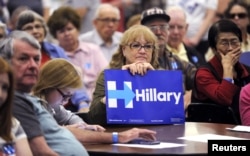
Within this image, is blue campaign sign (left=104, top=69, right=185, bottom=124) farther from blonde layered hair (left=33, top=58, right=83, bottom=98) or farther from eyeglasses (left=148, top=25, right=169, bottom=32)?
eyeglasses (left=148, top=25, right=169, bottom=32)

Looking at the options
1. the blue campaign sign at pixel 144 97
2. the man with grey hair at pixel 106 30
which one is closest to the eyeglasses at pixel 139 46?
the blue campaign sign at pixel 144 97

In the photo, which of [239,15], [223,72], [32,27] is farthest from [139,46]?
[239,15]

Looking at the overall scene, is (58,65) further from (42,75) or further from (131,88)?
(131,88)

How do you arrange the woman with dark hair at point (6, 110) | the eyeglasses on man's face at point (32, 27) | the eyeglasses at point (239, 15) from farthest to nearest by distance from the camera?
the eyeglasses at point (239, 15) → the eyeglasses on man's face at point (32, 27) → the woman with dark hair at point (6, 110)

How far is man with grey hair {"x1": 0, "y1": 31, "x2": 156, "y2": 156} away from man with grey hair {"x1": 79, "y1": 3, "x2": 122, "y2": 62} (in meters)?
5.79

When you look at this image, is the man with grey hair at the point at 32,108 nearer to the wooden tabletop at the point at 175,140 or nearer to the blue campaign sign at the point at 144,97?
the wooden tabletop at the point at 175,140

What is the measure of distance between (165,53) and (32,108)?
4.19m

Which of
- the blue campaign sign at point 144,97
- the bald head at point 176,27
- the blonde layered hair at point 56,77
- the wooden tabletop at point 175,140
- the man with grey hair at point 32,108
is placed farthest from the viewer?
the bald head at point 176,27

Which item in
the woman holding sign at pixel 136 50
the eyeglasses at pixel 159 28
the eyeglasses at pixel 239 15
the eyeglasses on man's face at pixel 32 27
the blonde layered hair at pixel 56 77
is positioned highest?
the eyeglasses at pixel 239 15

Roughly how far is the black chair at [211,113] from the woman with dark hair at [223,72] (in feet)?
0.38

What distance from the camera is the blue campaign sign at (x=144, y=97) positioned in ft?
23.9

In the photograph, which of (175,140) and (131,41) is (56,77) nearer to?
(175,140)

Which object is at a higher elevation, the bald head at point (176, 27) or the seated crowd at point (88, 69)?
the bald head at point (176, 27)

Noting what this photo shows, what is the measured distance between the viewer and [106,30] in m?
11.8
